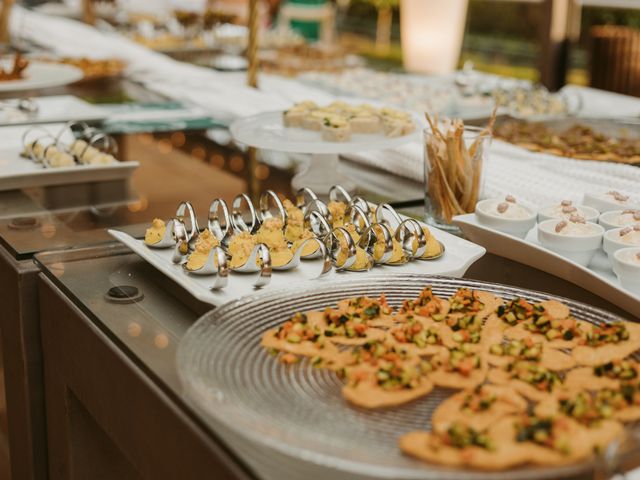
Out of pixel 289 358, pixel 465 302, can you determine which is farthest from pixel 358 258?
pixel 289 358

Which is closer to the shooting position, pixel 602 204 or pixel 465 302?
pixel 465 302

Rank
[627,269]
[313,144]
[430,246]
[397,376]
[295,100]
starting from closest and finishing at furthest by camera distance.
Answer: [397,376] < [627,269] < [430,246] < [313,144] < [295,100]

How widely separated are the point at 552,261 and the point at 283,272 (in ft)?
1.06

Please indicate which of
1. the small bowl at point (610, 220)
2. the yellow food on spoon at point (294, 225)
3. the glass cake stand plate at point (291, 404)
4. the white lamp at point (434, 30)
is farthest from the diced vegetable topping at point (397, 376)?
the white lamp at point (434, 30)

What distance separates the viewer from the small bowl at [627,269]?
101 centimetres

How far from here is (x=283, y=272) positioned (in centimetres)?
107

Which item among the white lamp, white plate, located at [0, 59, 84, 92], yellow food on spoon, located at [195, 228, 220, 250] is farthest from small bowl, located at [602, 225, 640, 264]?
the white lamp

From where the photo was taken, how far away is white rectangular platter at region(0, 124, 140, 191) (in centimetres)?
150

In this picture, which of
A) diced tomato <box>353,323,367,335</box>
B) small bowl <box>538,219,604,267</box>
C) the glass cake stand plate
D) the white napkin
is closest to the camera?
the glass cake stand plate

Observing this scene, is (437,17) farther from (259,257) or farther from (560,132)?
(259,257)

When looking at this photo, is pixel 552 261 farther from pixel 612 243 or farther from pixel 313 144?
pixel 313 144

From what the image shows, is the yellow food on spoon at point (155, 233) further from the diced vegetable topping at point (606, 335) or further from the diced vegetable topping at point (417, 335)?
the diced vegetable topping at point (606, 335)

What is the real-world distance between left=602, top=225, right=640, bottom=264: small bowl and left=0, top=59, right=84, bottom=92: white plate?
54.5 inches

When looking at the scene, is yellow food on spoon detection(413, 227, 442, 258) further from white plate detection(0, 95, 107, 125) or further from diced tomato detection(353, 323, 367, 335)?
white plate detection(0, 95, 107, 125)
